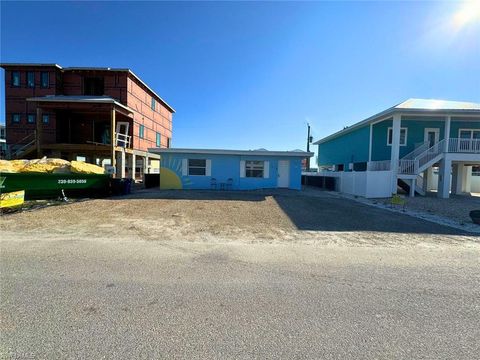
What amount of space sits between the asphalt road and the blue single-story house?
515 inches

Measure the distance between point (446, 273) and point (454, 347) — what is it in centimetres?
222

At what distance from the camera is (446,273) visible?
4.02 metres

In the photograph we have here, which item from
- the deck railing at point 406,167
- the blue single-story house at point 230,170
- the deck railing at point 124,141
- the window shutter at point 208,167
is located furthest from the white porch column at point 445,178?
the deck railing at point 124,141

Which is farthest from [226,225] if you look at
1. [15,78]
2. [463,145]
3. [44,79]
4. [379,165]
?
[15,78]

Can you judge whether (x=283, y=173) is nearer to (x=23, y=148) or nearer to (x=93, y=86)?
(x=93, y=86)

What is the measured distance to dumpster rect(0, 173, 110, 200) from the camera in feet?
34.5

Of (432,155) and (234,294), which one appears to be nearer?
(234,294)

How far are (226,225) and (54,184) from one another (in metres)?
9.30

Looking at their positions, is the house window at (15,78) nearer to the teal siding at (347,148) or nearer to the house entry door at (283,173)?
the house entry door at (283,173)

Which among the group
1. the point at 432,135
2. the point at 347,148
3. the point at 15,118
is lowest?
the point at 347,148

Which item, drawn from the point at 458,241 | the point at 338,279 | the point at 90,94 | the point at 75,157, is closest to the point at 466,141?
the point at 458,241

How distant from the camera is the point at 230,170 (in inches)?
707

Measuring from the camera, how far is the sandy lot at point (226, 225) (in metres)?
5.97

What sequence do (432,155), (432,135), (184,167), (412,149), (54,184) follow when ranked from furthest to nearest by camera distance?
(432,135) < (412,149) < (184,167) < (432,155) < (54,184)
